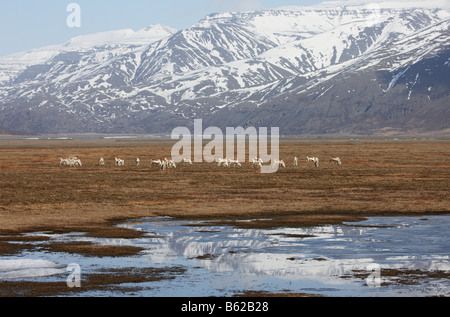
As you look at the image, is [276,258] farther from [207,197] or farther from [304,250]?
[207,197]

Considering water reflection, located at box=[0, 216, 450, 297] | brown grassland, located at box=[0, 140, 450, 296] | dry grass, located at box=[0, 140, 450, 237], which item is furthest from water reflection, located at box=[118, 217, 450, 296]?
dry grass, located at box=[0, 140, 450, 237]

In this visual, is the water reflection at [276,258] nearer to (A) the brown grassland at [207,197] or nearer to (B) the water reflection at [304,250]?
(B) the water reflection at [304,250]

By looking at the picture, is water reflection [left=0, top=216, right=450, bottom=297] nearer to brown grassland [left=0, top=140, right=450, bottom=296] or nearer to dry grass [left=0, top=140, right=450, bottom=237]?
brown grassland [left=0, top=140, right=450, bottom=296]

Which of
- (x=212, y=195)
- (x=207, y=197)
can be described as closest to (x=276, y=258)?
(x=207, y=197)

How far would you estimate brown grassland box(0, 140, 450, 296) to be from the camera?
40312mm

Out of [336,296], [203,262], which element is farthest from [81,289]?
[336,296]

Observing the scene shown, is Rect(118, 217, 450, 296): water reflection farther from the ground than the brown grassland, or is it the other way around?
the brown grassland

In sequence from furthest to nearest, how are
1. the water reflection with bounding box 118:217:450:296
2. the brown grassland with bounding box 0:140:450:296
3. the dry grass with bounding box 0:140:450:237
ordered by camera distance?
the dry grass with bounding box 0:140:450:237
the brown grassland with bounding box 0:140:450:296
the water reflection with bounding box 118:217:450:296

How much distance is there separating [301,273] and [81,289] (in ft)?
24.1

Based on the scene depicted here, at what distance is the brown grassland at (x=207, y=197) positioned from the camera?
40312mm

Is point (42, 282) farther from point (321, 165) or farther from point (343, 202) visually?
point (321, 165)

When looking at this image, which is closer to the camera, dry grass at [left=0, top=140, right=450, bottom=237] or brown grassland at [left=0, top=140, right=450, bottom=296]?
brown grassland at [left=0, top=140, right=450, bottom=296]

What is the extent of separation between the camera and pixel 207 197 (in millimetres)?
52031

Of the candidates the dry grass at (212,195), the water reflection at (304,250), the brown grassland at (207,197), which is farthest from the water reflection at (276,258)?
the dry grass at (212,195)
